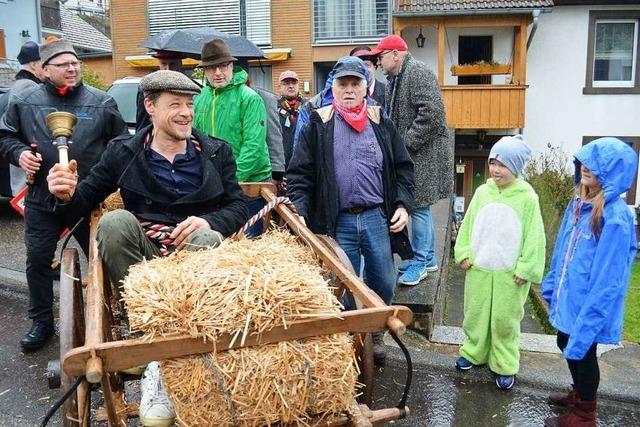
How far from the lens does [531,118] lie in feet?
59.3

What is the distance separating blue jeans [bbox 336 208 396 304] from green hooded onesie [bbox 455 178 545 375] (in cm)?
48

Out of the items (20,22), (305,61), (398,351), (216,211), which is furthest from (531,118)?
(20,22)

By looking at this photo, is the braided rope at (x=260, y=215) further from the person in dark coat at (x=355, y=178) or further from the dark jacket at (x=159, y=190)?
the person in dark coat at (x=355, y=178)

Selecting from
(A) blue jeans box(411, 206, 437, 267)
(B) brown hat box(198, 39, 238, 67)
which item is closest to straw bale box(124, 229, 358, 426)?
(B) brown hat box(198, 39, 238, 67)

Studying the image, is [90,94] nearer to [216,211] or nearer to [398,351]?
[216,211]

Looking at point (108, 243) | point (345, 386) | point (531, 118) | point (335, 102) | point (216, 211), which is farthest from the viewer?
point (531, 118)

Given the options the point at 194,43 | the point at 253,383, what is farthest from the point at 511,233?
the point at 194,43

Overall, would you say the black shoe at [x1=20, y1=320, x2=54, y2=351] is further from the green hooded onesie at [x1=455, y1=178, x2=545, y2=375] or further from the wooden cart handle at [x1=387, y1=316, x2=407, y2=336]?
the wooden cart handle at [x1=387, y1=316, x2=407, y2=336]

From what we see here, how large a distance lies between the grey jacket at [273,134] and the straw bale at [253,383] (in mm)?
3176

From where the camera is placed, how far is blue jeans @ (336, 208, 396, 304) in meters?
3.89

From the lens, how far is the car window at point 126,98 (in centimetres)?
916

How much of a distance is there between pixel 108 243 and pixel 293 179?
142 cm

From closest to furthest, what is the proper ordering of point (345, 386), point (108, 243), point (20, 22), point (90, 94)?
point (345, 386)
point (108, 243)
point (90, 94)
point (20, 22)

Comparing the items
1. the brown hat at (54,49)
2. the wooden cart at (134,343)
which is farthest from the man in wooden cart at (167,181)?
the brown hat at (54,49)
